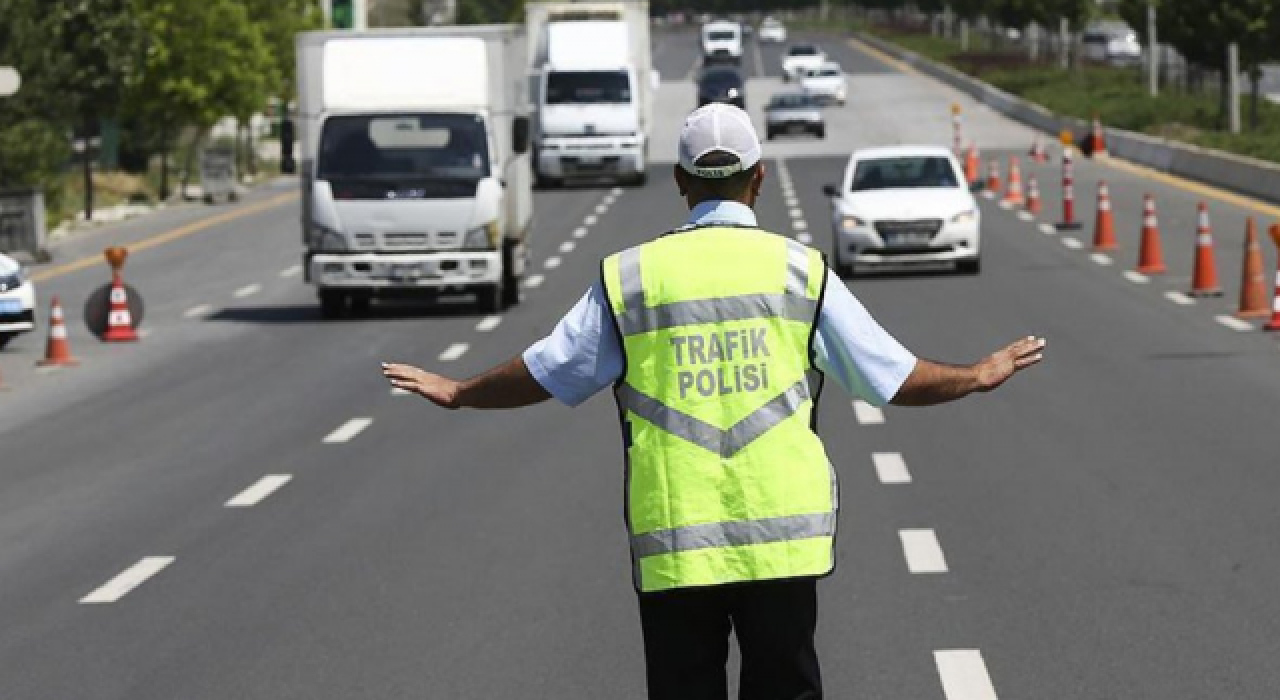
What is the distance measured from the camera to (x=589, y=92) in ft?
187

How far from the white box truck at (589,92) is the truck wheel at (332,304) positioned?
87.6 feet

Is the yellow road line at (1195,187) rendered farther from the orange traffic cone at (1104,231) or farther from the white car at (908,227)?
the white car at (908,227)

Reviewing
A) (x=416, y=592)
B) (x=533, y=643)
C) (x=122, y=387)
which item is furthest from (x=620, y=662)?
(x=122, y=387)

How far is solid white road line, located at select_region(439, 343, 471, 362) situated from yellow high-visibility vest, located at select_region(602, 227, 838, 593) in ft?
61.1

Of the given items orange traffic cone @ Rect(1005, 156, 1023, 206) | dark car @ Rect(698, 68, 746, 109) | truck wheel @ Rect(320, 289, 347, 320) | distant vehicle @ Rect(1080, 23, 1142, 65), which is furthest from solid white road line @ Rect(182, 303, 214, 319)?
distant vehicle @ Rect(1080, 23, 1142, 65)

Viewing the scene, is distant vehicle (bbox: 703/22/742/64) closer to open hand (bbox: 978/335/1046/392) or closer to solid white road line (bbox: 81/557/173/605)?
solid white road line (bbox: 81/557/173/605)

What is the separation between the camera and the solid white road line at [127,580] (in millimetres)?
12227

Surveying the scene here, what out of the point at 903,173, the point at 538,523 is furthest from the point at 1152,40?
the point at 538,523

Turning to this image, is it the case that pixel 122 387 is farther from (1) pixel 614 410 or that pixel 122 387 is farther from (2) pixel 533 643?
(2) pixel 533 643

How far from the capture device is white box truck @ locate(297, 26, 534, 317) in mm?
28812

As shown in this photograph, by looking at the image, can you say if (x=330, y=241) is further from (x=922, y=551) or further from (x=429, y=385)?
(x=429, y=385)

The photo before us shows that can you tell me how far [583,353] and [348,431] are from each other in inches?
524

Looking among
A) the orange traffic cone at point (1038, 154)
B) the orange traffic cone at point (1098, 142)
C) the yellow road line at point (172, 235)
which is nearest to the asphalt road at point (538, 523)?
the yellow road line at point (172, 235)

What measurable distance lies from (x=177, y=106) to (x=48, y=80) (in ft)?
42.6
